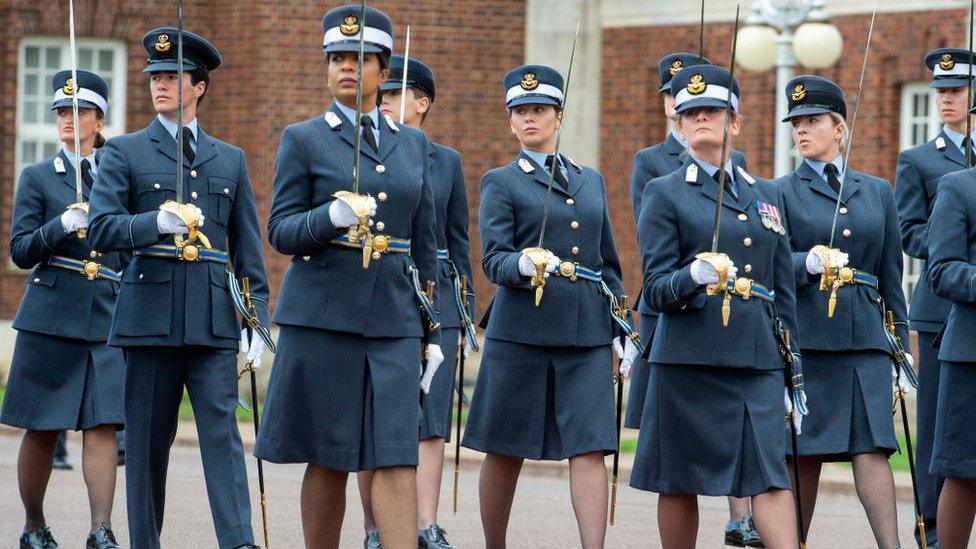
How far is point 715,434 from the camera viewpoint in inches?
283

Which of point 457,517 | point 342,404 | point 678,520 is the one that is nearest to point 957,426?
point 678,520

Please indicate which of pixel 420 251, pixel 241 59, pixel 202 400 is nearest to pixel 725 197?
pixel 420 251

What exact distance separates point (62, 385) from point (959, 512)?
158 inches

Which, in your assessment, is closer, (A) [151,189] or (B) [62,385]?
(A) [151,189]

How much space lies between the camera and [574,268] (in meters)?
8.55

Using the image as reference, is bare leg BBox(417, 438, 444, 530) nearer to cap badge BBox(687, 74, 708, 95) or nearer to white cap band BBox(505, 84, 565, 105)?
white cap band BBox(505, 84, 565, 105)

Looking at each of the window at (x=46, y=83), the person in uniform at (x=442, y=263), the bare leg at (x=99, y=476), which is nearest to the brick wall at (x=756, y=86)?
the window at (x=46, y=83)

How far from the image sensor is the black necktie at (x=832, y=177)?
8656 millimetres

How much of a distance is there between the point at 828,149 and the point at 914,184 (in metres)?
0.99

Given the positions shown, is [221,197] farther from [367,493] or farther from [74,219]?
[367,493]

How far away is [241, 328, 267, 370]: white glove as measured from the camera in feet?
25.3

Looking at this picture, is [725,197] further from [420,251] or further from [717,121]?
[420,251]

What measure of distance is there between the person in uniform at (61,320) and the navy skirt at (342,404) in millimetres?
2172

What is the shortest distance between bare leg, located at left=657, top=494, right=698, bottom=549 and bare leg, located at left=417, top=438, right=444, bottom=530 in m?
2.07
